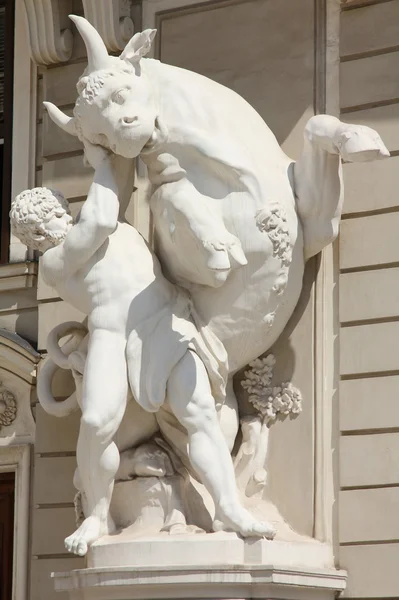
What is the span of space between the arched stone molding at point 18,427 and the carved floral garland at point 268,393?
1.56 metres

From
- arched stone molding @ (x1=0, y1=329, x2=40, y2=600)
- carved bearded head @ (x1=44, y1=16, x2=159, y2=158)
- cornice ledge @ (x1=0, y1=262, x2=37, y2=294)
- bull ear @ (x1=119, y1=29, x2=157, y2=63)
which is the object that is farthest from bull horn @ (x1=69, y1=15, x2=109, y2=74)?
arched stone molding @ (x1=0, y1=329, x2=40, y2=600)

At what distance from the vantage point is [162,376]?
328 inches

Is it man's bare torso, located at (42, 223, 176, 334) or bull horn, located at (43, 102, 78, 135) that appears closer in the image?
man's bare torso, located at (42, 223, 176, 334)

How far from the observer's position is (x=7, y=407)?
9.89 meters

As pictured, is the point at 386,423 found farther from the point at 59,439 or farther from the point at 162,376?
the point at 59,439

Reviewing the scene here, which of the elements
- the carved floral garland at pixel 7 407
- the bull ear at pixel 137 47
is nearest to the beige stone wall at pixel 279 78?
the bull ear at pixel 137 47

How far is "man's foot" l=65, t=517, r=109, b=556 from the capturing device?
8141 millimetres

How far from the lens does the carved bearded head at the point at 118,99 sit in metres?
8.45

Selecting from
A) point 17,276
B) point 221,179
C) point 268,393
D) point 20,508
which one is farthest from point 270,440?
point 17,276

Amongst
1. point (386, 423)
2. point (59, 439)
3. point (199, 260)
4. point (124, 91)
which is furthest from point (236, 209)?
point (59, 439)

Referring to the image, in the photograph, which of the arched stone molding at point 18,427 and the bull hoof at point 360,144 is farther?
the arched stone molding at point 18,427

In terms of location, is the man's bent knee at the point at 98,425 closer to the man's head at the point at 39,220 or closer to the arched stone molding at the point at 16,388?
the man's head at the point at 39,220

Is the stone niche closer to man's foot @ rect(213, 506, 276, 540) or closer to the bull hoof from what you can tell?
man's foot @ rect(213, 506, 276, 540)

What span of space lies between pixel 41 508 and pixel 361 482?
6.94 feet
